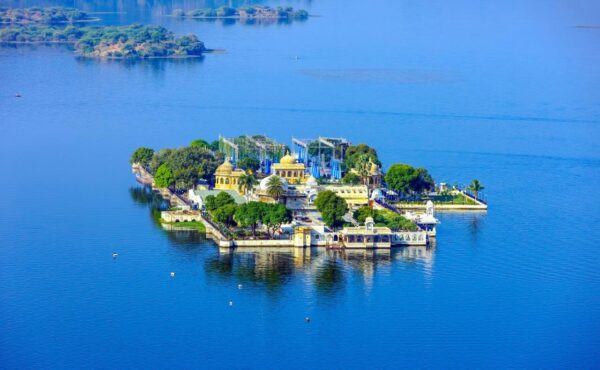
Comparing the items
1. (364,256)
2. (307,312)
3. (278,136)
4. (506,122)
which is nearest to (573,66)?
(506,122)

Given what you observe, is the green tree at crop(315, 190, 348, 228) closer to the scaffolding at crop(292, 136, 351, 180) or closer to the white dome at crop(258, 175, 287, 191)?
the white dome at crop(258, 175, 287, 191)

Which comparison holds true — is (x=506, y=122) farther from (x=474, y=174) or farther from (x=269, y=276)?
(x=269, y=276)

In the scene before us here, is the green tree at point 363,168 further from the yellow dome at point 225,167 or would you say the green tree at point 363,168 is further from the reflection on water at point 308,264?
the reflection on water at point 308,264

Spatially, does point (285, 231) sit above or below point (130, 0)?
below

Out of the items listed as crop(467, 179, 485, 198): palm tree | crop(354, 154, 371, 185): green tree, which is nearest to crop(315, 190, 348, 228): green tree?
crop(354, 154, 371, 185): green tree

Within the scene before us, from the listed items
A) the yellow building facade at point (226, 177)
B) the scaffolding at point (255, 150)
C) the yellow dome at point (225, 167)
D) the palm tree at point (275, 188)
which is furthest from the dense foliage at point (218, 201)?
the scaffolding at point (255, 150)

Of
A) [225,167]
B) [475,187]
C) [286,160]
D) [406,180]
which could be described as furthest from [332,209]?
[475,187]

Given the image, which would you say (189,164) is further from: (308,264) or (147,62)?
(147,62)
